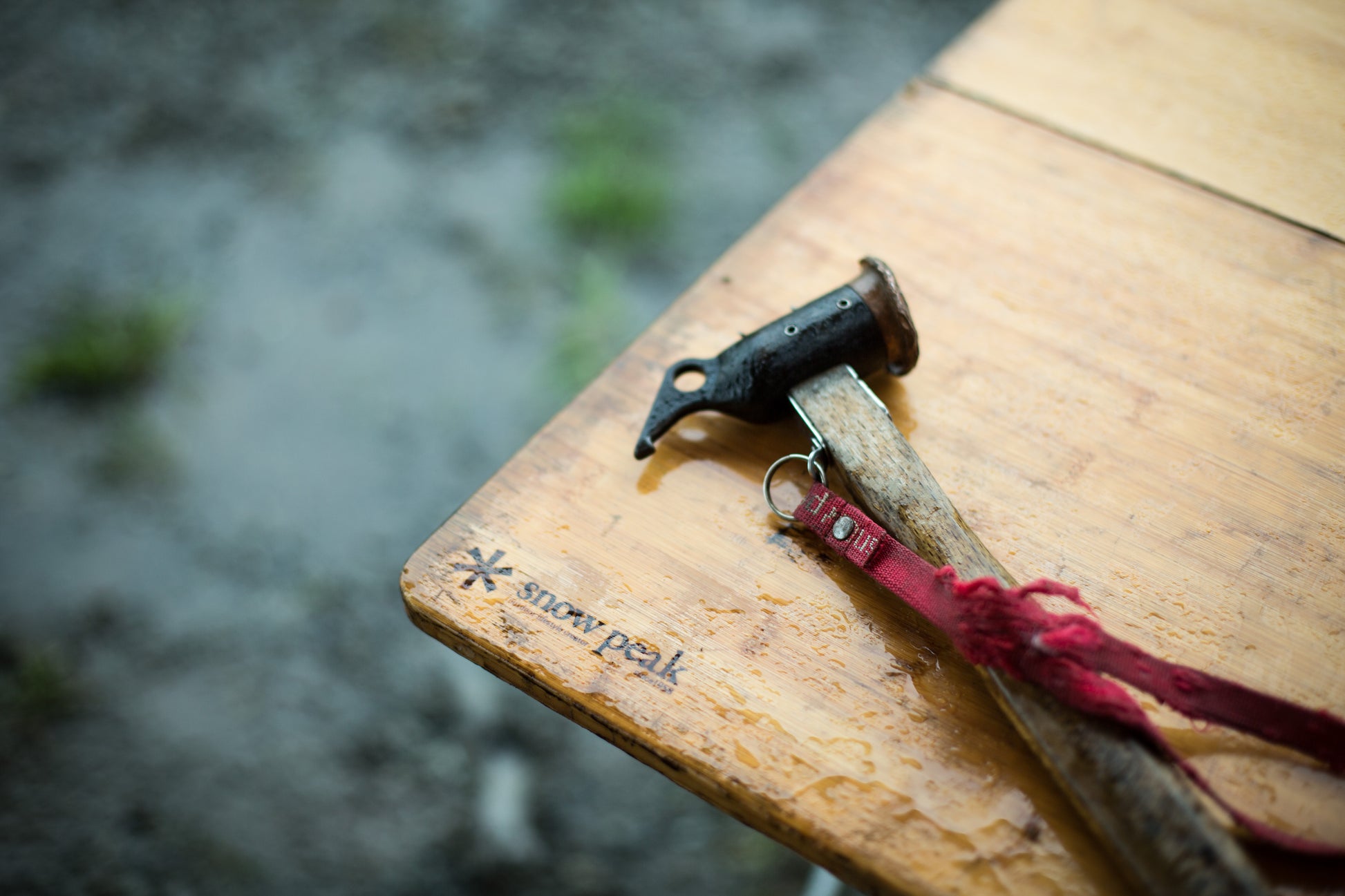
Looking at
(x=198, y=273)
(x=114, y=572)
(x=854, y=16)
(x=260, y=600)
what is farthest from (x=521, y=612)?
(x=854, y=16)

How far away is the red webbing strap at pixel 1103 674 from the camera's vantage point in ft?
2.71

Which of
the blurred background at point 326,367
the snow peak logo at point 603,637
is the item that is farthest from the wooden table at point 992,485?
the blurred background at point 326,367

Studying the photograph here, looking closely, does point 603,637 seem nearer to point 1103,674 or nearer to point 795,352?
point 795,352

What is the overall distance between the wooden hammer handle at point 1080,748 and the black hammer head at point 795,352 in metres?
0.08

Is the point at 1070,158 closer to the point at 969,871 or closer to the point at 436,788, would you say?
the point at 969,871

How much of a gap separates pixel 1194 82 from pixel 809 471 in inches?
42.7

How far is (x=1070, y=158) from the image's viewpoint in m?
1.47

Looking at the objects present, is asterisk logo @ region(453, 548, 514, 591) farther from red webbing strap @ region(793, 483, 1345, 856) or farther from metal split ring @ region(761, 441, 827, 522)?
red webbing strap @ region(793, 483, 1345, 856)

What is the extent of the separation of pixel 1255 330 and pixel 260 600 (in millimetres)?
1957

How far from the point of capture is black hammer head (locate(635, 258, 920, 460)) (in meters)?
1.09

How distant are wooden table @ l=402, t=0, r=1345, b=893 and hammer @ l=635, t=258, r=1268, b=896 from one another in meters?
0.07

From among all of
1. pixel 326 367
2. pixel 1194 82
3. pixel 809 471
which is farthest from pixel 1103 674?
pixel 326 367

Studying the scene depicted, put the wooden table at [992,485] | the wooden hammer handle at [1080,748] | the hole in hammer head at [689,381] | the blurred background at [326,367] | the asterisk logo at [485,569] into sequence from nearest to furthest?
the wooden hammer handle at [1080,748]
the wooden table at [992,485]
the asterisk logo at [485,569]
the hole in hammer head at [689,381]
the blurred background at [326,367]

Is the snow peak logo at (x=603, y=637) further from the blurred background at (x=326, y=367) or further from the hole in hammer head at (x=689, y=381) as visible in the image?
the blurred background at (x=326, y=367)
